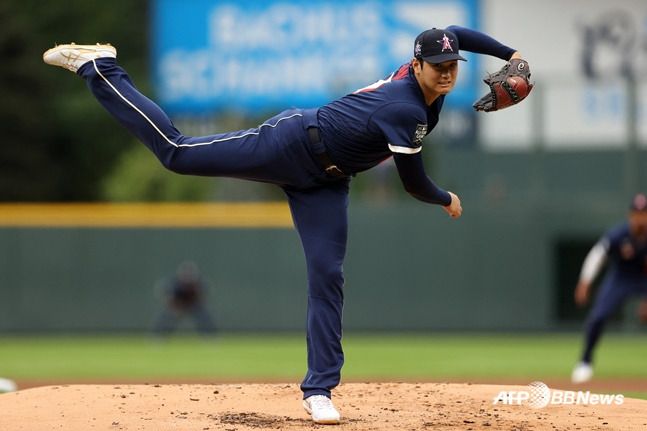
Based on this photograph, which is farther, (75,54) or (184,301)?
(184,301)

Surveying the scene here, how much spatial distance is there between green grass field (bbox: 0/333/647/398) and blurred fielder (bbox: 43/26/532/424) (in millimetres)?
4359

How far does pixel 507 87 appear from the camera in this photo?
5695 millimetres

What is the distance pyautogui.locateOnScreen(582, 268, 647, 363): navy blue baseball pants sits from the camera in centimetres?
1087

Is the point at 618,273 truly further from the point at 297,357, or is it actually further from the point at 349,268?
the point at 349,268

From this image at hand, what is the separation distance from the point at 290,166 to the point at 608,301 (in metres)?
6.26

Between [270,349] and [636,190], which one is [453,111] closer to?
[636,190]

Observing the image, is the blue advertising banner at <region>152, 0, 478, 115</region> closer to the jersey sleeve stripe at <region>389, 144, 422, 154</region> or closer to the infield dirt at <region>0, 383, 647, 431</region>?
the infield dirt at <region>0, 383, 647, 431</region>

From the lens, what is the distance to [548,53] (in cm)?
2223

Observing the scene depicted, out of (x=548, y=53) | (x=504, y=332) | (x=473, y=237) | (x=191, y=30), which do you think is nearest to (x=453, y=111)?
(x=473, y=237)

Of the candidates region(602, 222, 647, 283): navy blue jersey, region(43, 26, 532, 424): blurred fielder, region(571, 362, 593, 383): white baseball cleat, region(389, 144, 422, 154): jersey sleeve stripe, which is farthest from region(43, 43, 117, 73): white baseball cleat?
region(602, 222, 647, 283): navy blue jersey

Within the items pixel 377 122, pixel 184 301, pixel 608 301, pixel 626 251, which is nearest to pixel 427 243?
pixel 184 301

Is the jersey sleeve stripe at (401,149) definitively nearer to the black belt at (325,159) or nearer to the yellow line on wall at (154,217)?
the black belt at (325,159)

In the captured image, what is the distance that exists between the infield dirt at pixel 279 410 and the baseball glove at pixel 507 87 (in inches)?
65.7

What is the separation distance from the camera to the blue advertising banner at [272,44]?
22938 mm
